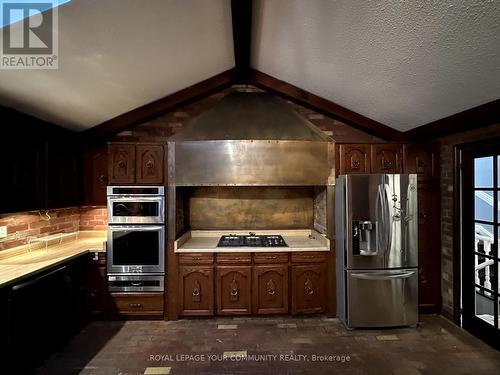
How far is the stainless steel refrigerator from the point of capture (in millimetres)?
3078

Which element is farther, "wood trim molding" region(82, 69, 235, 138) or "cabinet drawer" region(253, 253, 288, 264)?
"wood trim molding" region(82, 69, 235, 138)

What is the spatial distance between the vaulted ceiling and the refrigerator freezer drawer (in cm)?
180

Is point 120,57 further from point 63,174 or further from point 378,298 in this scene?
point 378,298

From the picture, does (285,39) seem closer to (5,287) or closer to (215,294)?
(215,294)

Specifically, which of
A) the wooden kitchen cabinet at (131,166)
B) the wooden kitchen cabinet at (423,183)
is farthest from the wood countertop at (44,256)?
the wooden kitchen cabinet at (423,183)

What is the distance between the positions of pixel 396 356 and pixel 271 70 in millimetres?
3286

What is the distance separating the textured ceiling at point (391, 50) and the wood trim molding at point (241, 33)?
0.09 meters

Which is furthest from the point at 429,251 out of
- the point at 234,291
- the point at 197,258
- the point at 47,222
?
the point at 47,222

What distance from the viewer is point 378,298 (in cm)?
309

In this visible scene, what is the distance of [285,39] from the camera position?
2.53m

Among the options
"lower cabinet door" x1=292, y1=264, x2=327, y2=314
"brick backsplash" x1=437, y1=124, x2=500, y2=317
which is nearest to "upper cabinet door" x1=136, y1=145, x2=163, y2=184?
"lower cabinet door" x1=292, y1=264, x2=327, y2=314

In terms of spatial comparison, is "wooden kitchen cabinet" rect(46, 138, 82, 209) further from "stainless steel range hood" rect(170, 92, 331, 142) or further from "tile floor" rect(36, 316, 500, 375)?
"tile floor" rect(36, 316, 500, 375)

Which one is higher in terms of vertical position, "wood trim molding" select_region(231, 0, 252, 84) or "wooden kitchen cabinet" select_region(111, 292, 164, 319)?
"wood trim molding" select_region(231, 0, 252, 84)

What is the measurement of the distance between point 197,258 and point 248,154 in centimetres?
139
